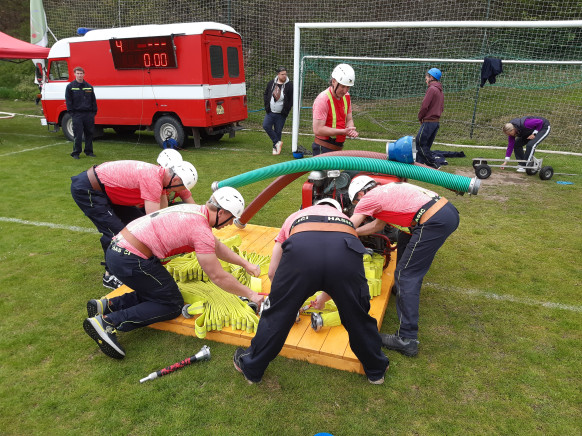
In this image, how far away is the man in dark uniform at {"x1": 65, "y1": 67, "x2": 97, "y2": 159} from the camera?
10.7 metres

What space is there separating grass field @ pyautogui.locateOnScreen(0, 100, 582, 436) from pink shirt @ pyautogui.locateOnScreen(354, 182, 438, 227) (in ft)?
3.99

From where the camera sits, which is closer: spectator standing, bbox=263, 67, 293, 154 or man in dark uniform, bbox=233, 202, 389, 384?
man in dark uniform, bbox=233, 202, 389, 384

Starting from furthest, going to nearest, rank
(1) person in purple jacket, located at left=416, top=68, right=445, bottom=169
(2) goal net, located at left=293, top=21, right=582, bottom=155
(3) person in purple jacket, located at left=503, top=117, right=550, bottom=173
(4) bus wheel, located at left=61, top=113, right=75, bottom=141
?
(2) goal net, located at left=293, top=21, right=582, bottom=155 < (4) bus wheel, located at left=61, top=113, right=75, bottom=141 < (3) person in purple jacket, located at left=503, top=117, right=550, bottom=173 < (1) person in purple jacket, located at left=416, top=68, right=445, bottom=169

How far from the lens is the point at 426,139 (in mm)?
9820

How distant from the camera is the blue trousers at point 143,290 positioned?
3.68 m

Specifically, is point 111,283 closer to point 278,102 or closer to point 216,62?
point 278,102

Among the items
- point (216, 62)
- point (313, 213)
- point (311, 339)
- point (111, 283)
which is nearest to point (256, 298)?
point (311, 339)

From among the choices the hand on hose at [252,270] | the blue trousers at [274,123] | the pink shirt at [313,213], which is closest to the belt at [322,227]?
the pink shirt at [313,213]

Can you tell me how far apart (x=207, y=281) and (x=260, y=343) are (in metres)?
1.69

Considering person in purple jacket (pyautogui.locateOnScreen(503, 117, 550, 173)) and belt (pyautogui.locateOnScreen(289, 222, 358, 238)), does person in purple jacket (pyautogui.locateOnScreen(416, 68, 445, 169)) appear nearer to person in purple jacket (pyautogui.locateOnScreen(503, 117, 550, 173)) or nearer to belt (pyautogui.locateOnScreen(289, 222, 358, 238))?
person in purple jacket (pyautogui.locateOnScreen(503, 117, 550, 173))

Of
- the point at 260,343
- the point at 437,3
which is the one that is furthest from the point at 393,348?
the point at 437,3

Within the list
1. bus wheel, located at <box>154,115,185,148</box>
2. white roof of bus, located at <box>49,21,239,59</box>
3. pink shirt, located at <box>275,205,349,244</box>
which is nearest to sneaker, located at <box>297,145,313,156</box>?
bus wheel, located at <box>154,115,185,148</box>

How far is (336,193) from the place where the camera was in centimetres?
517

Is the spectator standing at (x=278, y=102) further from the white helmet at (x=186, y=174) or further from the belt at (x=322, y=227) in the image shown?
the belt at (x=322, y=227)
